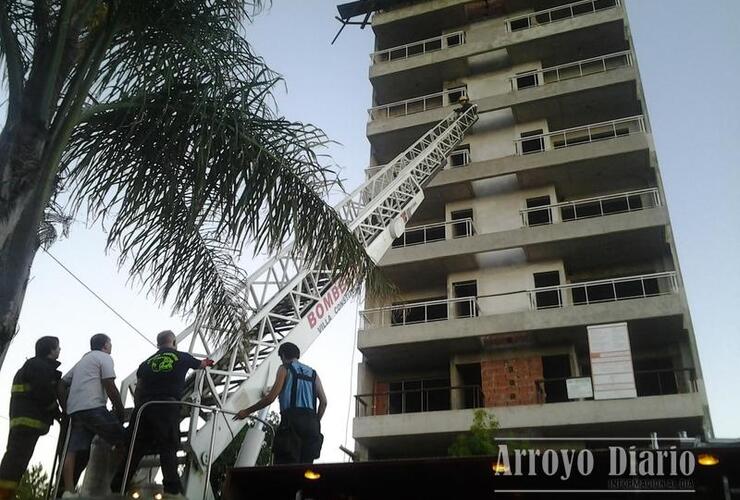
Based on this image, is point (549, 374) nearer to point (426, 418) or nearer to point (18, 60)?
point (426, 418)

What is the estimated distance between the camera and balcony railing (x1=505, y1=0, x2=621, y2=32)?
24.8 m

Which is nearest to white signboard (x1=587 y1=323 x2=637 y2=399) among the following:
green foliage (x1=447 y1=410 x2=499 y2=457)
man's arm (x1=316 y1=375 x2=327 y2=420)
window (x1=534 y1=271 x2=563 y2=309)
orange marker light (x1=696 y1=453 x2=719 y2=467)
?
window (x1=534 y1=271 x2=563 y2=309)

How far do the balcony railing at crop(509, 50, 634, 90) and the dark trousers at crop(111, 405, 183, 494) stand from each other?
Result: 20.1m

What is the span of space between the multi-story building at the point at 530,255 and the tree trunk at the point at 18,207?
1044cm

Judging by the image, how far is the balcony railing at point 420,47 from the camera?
25984 millimetres

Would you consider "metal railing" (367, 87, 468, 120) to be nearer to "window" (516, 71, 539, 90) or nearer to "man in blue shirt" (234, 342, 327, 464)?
"window" (516, 71, 539, 90)

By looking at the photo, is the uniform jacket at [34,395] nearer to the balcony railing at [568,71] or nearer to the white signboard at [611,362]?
the white signboard at [611,362]

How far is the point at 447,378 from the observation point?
20.3m

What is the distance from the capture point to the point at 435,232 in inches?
906

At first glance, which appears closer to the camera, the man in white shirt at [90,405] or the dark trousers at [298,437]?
the man in white shirt at [90,405]

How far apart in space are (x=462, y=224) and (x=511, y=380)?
5788 millimetres

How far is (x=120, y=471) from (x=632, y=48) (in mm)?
22556

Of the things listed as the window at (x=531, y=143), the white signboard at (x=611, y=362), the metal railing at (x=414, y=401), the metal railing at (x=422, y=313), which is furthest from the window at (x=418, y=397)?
the window at (x=531, y=143)

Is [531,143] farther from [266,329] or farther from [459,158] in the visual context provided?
[266,329]
